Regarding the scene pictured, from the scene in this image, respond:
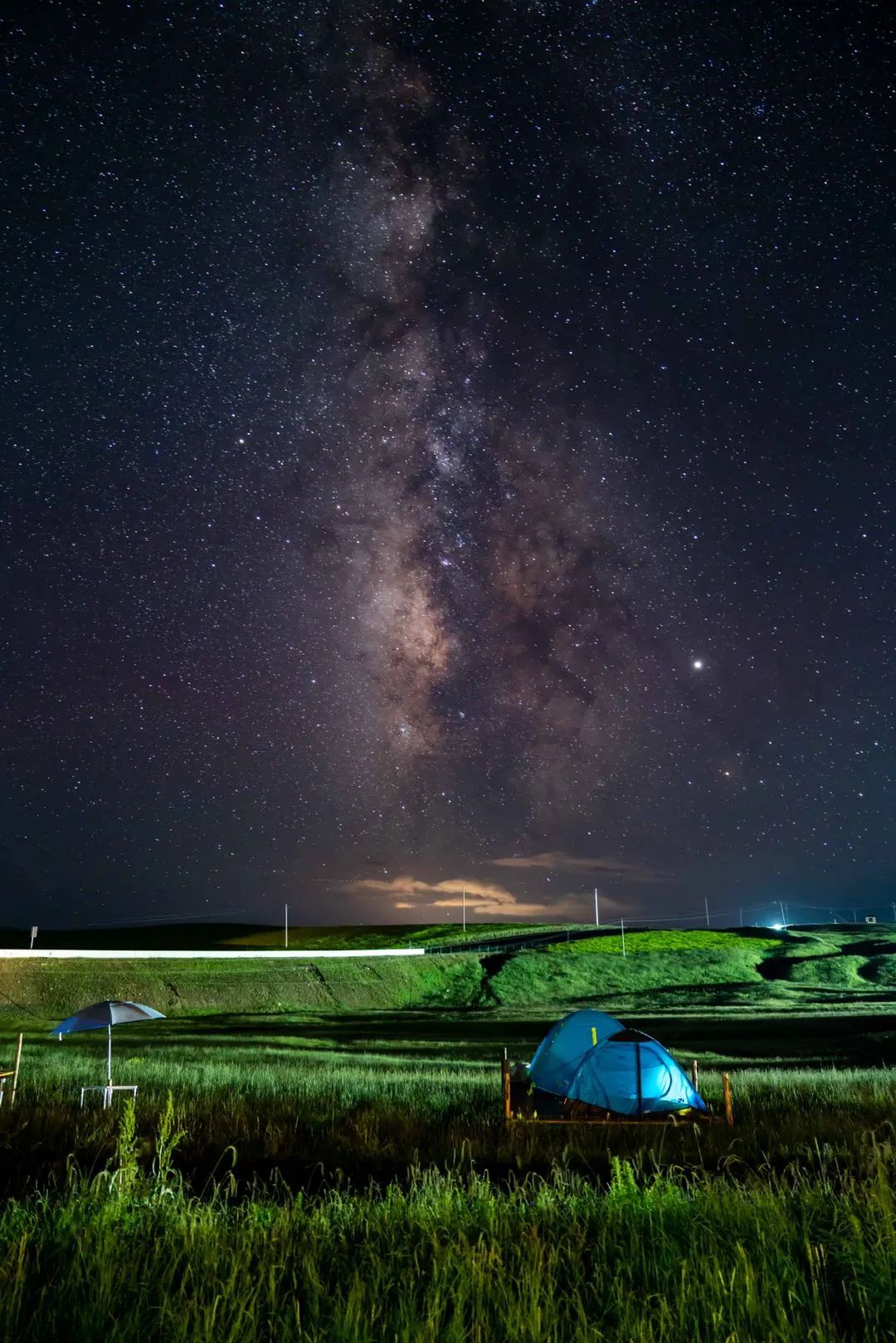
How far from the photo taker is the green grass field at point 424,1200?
488 cm

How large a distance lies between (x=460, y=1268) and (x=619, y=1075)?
1603cm

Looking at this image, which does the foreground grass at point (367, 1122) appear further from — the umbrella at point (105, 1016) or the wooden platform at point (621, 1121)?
the umbrella at point (105, 1016)

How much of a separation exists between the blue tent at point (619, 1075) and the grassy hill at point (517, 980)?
34.4m

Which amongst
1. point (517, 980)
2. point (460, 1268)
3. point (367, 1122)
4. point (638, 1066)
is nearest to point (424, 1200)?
point (460, 1268)

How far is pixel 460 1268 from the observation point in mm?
5383

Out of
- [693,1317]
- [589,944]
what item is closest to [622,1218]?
[693,1317]

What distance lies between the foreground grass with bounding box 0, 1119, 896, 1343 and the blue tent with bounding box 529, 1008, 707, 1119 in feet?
39.0

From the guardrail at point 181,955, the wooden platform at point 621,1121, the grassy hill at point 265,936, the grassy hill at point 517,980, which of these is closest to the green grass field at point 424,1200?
the wooden platform at point 621,1121

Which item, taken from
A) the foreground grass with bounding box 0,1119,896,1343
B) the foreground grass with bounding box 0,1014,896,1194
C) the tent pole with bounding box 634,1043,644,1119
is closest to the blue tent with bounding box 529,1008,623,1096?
the tent pole with bounding box 634,1043,644,1119

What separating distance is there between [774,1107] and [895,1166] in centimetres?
862

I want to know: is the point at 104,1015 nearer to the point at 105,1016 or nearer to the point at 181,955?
the point at 105,1016

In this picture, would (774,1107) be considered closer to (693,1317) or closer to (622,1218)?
(622,1218)

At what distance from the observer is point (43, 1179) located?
Result: 11820mm

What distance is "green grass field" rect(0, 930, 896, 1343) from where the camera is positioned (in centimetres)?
488
